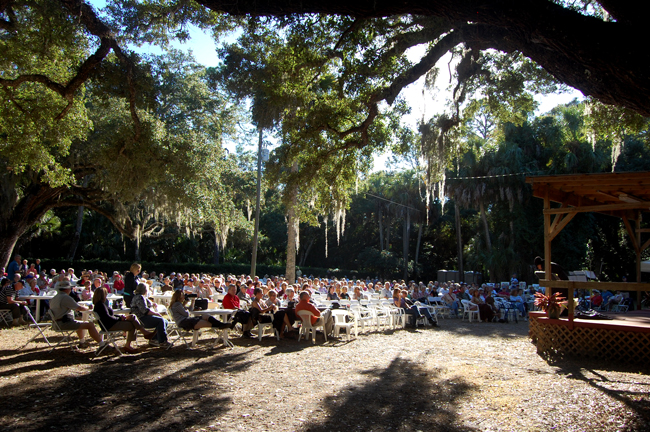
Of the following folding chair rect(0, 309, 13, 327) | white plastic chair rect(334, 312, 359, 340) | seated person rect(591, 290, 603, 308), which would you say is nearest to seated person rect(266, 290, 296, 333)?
white plastic chair rect(334, 312, 359, 340)

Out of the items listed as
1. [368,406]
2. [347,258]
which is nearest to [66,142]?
[368,406]

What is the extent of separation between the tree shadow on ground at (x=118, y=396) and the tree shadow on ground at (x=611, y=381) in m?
3.92

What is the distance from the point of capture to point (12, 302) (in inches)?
346

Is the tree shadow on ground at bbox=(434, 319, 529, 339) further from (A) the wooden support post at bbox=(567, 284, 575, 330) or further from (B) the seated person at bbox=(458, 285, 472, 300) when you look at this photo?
(A) the wooden support post at bbox=(567, 284, 575, 330)

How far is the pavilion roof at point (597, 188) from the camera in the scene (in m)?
7.54

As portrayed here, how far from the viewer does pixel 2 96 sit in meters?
8.09

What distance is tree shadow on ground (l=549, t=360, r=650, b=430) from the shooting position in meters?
4.40

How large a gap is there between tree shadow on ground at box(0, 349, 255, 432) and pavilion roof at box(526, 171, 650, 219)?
19.8 feet

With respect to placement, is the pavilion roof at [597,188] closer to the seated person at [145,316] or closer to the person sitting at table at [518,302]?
the person sitting at table at [518,302]

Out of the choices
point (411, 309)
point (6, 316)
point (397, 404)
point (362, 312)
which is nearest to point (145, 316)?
point (397, 404)

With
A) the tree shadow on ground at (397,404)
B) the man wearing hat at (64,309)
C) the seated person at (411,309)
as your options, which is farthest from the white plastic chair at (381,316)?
the man wearing hat at (64,309)

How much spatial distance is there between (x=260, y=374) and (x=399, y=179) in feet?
84.6

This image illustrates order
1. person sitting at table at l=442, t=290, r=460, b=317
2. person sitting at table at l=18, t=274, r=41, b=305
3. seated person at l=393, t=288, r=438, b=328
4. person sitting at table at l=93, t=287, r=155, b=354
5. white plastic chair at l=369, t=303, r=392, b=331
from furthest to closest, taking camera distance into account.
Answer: person sitting at table at l=442, t=290, r=460, b=317
seated person at l=393, t=288, r=438, b=328
white plastic chair at l=369, t=303, r=392, b=331
person sitting at table at l=18, t=274, r=41, b=305
person sitting at table at l=93, t=287, r=155, b=354

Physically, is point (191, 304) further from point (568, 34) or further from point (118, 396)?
point (568, 34)
